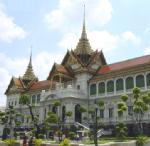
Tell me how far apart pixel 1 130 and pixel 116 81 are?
37148mm

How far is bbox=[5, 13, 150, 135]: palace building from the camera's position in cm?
4588

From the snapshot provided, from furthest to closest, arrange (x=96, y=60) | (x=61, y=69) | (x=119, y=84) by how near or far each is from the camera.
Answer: (x=96, y=60), (x=61, y=69), (x=119, y=84)

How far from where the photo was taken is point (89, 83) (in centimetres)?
5266

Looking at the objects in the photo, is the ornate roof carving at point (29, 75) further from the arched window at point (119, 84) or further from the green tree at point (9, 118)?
the arched window at point (119, 84)

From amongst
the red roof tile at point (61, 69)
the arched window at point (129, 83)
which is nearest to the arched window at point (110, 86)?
the arched window at point (129, 83)

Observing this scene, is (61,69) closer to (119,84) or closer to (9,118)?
(119,84)

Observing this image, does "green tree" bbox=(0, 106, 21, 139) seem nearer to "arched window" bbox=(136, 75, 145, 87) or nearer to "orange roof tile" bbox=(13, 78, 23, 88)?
"orange roof tile" bbox=(13, 78, 23, 88)

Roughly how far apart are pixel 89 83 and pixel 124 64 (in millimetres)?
6776

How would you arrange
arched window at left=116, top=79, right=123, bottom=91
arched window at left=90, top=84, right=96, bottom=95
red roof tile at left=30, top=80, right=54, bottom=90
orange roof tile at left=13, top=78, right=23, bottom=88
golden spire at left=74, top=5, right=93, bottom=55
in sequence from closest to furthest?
arched window at left=116, top=79, right=123, bottom=91, arched window at left=90, top=84, right=96, bottom=95, golden spire at left=74, top=5, right=93, bottom=55, red roof tile at left=30, top=80, right=54, bottom=90, orange roof tile at left=13, top=78, right=23, bottom=88

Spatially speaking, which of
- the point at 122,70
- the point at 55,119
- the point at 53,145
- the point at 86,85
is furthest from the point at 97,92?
the point at 53,145

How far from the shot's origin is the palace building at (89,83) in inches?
1806

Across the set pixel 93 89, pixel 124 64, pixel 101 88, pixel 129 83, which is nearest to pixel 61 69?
pixel 93 89

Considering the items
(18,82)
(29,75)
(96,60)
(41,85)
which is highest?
(29,75)

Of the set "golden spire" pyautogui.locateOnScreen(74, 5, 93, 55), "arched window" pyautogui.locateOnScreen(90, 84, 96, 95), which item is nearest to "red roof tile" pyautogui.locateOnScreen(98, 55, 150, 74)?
"arched window" pyautogui.locateOnScreen(90, 84, 96, 95)
